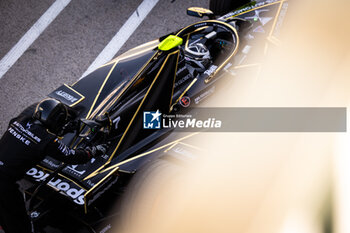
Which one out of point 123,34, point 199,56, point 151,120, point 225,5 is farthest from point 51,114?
point 225,5

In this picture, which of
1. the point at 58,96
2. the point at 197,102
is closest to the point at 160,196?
the point at 197,102

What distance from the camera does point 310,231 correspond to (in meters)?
3.69

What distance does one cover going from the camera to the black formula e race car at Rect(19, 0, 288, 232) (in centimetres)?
323

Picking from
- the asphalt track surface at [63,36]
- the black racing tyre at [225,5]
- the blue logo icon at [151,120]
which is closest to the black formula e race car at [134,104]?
the blue logo icon at [151,120]

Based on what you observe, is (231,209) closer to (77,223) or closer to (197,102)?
(197,102)

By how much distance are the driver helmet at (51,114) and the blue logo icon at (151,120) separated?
0.87m

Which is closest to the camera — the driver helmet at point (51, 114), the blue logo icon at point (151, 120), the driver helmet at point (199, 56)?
the driver helmet at point (51, 114)

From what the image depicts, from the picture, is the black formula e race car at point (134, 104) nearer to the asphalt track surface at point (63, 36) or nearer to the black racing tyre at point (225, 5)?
the black racing tyre at point (225, 5)

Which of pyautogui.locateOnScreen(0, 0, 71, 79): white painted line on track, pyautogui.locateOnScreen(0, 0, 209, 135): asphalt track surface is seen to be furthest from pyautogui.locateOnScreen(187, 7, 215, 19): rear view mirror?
pyautogui.locateOnScreen(0, 0, 71, 79): white painted line on track

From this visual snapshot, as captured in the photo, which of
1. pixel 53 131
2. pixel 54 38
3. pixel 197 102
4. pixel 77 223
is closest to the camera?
pixel 53 131

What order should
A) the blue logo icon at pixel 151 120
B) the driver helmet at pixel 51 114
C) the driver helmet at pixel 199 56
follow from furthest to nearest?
the driver helmet at pixel 199 56, the blue logo icon at pixel 151 120, the driver helmet at pixel 51 114

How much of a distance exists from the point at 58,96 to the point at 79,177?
1.00m

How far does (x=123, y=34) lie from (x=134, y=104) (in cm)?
221

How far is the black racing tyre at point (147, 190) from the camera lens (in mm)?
3324
